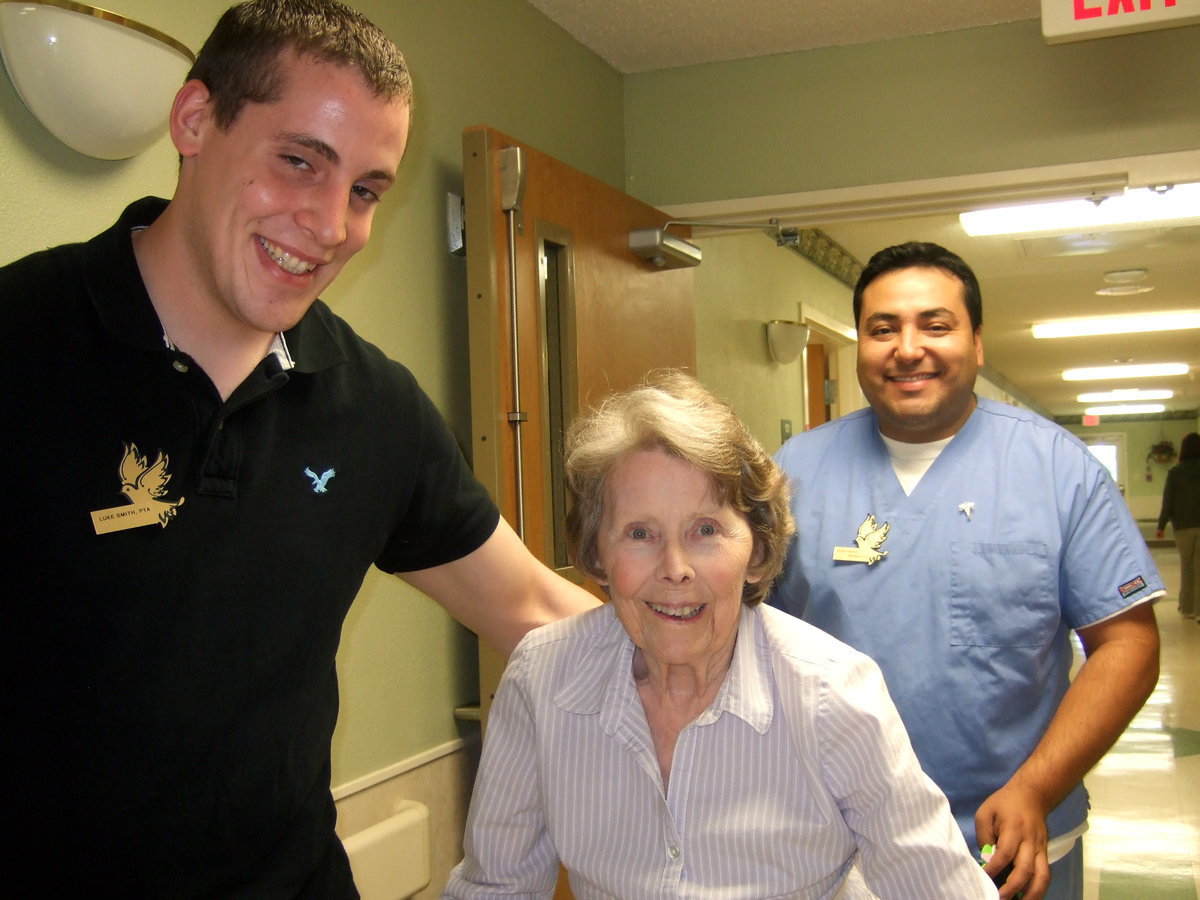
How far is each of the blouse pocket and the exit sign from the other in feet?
3.88

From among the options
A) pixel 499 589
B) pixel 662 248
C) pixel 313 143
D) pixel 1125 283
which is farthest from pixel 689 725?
pixel 1125 283

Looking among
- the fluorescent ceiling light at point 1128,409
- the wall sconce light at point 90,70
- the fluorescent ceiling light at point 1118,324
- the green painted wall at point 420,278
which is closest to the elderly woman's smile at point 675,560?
the wall sconce light at point 90,70

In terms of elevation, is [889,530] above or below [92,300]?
below

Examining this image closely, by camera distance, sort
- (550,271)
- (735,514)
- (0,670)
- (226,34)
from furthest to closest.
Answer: (550,271)
(735,514)
(226,34)
(0,670)

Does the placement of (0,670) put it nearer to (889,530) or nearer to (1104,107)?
(889,530)

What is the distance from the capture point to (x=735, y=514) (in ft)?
4.42

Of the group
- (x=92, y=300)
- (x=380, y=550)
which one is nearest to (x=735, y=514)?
(x=380, y=550)

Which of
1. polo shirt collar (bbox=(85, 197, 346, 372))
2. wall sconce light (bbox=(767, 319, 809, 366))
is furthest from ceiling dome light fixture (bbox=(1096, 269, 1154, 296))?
polo shirt collar (bbox=(85, 197, 346, 372))

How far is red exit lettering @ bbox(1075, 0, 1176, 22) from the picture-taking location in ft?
7.25

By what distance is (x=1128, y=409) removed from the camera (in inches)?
782

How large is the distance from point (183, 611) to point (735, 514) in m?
0.65

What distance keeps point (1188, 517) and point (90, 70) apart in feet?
31.3

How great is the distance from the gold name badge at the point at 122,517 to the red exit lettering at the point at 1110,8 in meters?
2.10

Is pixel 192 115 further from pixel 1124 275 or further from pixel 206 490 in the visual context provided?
pixel 1124 275
